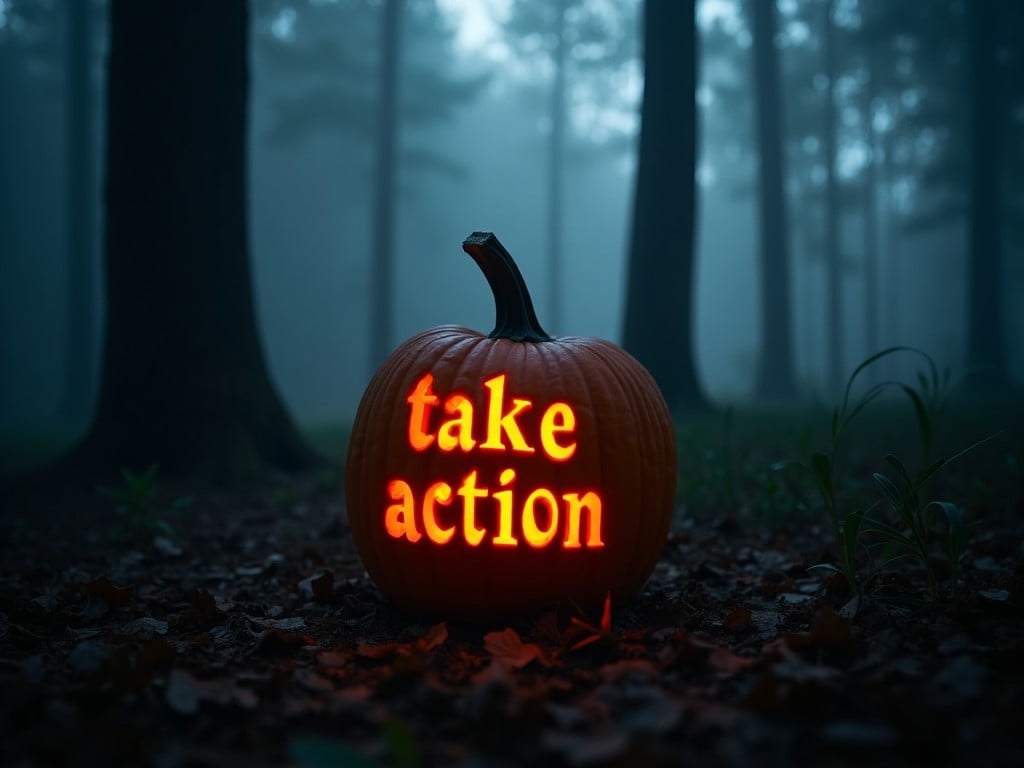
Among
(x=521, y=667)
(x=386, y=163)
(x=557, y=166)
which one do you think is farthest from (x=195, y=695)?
(x=557, y=166)

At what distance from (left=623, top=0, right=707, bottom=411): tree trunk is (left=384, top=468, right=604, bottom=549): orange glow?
19.2 feet

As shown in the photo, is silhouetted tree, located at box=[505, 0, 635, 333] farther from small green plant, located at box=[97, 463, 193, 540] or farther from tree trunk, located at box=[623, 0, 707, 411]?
small green plant, located at box=[97, 463, 193, 540]

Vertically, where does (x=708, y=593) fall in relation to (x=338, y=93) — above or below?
below

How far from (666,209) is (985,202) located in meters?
9.62

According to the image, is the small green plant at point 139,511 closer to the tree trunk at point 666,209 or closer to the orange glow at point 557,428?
the orange glow at point 557,428

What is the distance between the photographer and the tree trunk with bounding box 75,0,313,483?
191 inches

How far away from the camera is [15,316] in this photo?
24328 mm

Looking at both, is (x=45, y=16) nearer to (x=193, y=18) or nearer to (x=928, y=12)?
(x=193, y=18)

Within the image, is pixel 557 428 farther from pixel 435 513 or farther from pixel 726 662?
pixel 726 662

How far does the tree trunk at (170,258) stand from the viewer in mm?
4852

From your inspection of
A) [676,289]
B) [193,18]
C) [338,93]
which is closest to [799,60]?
[338,93]

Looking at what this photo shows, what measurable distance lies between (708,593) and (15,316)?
28.4 meters

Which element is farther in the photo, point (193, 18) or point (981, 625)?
point (193, 18)

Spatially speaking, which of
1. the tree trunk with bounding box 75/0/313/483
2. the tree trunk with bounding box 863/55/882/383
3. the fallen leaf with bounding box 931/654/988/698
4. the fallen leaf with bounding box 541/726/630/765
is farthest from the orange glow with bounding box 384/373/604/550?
A: the tree trunk with bounding box 863/55/882/383
